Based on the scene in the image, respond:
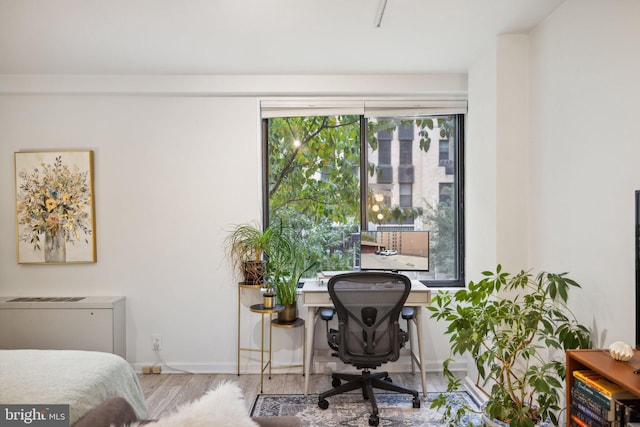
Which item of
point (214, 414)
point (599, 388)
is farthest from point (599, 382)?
point (214, 414)

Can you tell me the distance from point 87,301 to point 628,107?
3.79m

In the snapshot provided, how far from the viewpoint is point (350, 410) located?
317 cm

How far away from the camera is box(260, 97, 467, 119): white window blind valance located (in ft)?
13.0

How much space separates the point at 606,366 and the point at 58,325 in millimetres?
3688

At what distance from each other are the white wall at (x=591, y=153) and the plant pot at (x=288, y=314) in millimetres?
1810

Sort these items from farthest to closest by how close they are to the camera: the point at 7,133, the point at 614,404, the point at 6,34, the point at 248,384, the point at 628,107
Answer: the point at 7,133 → the point at 248,384 → the point at 6,34 → the point at 628,107 → the point at 614,404

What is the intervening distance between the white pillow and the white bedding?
0.82 metres

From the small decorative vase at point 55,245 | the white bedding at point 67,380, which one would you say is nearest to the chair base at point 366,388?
the white bedding at point 67,380

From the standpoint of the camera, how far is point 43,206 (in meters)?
3.90

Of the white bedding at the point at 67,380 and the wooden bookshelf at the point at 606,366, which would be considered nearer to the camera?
the wooden bookshelf at the point at 606,366

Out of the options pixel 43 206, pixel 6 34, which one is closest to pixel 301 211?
pixel 43 206

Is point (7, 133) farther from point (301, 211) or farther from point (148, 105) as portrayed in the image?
point (301, 211)

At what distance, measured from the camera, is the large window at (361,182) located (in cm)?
411

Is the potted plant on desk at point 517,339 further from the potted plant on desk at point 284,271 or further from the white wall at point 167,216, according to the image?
the white wall at point 167,216
